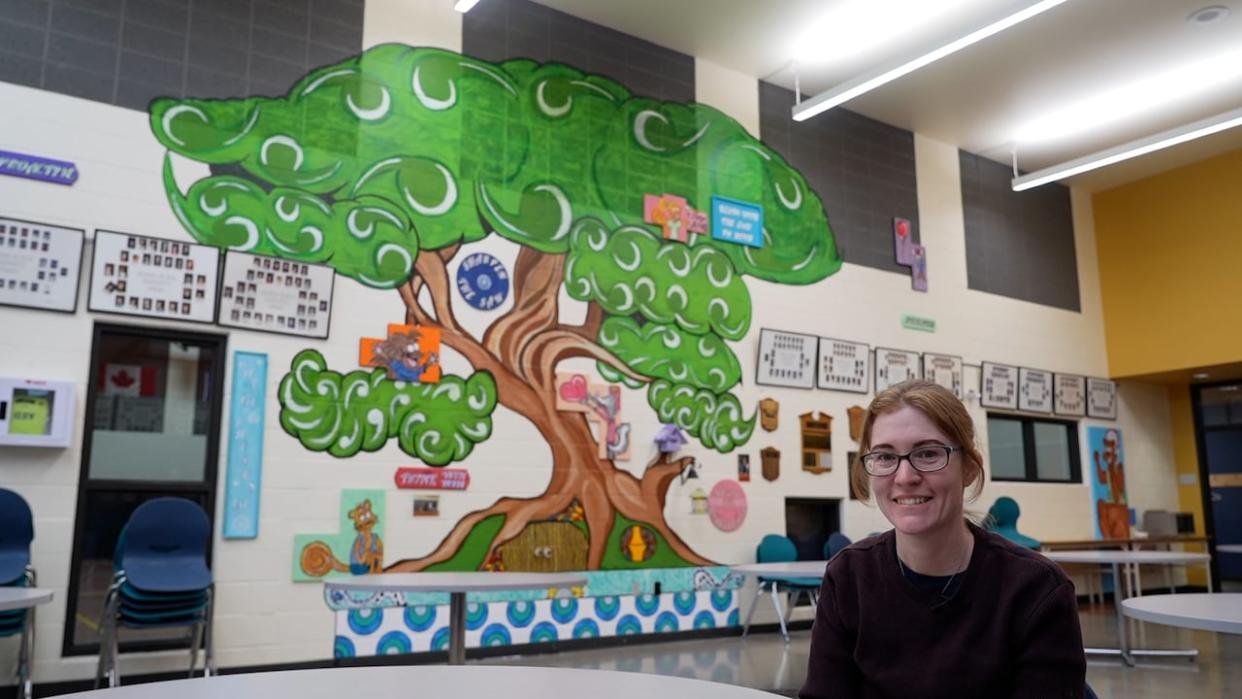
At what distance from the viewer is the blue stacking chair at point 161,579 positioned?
4.39m

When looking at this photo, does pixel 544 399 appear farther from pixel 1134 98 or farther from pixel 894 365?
pixel 1134 98

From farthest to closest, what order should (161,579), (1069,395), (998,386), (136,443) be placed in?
1. (1069,395)
2. (998,386)
3. (136,443)
4. (161,579)

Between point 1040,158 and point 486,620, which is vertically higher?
point 1040,158

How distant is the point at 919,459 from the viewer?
148 centimetres

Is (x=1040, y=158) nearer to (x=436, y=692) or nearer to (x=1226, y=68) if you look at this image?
(x=1226, y=68)

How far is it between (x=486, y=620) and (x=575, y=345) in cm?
188

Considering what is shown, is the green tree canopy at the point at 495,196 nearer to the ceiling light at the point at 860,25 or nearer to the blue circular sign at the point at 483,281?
the blue circular sign at the point at 483,281

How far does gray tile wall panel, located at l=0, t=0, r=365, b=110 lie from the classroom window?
676cm

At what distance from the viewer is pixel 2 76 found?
4652 mm

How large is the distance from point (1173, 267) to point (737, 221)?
5.15 meters

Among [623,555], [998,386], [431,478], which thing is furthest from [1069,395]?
[431,478]

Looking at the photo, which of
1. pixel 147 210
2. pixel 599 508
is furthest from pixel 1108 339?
pixel 147 210

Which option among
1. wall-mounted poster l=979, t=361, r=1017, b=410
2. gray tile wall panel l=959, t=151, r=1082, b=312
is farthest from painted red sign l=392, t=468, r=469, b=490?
gray tile wall panel l=959, t=151, r=1082, b=312

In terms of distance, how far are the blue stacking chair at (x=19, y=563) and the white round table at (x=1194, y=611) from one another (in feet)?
14.7
